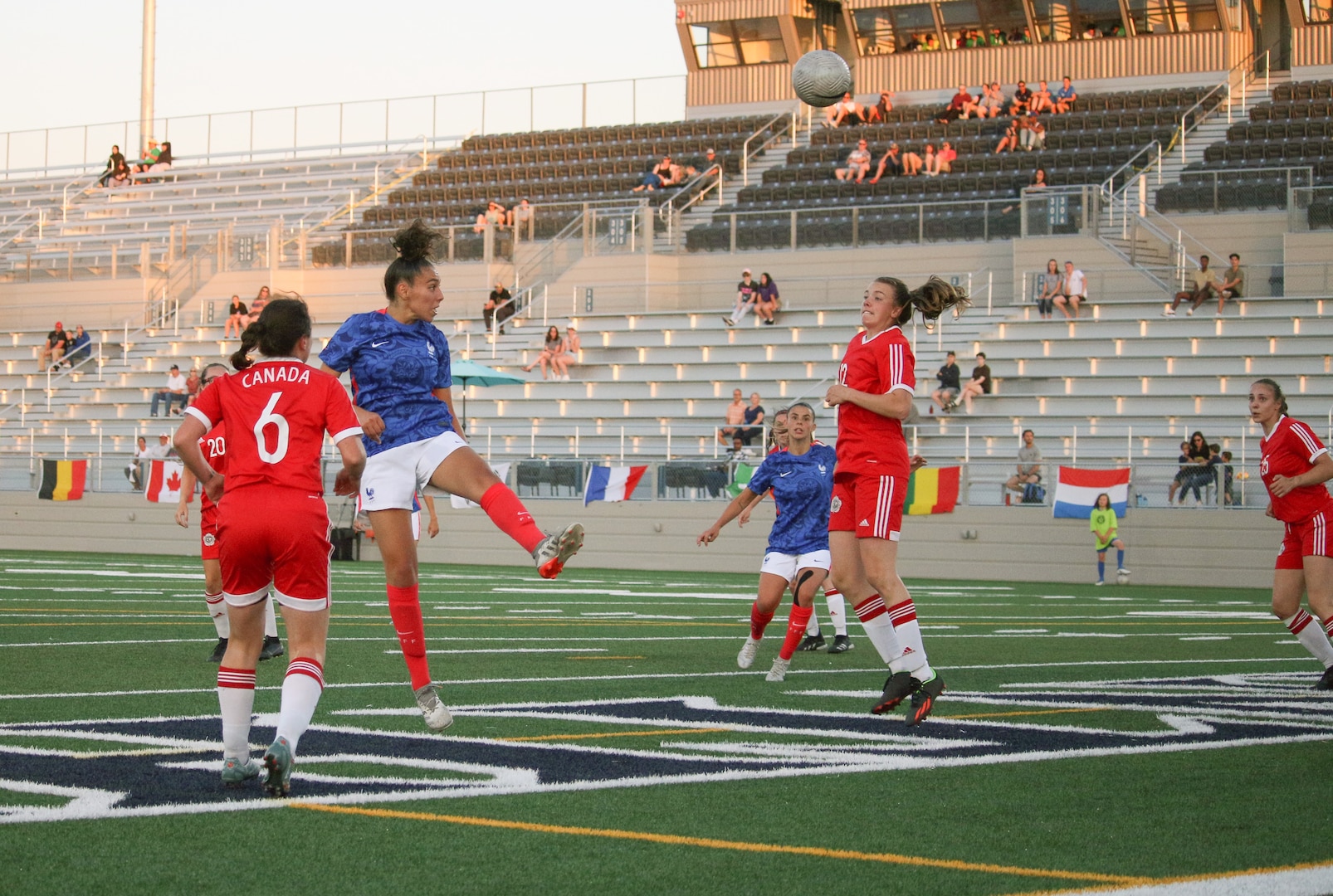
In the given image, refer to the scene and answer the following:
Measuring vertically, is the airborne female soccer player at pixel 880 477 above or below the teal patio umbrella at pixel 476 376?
below

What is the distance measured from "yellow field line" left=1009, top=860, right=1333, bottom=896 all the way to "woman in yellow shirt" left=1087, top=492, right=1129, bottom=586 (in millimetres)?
17218

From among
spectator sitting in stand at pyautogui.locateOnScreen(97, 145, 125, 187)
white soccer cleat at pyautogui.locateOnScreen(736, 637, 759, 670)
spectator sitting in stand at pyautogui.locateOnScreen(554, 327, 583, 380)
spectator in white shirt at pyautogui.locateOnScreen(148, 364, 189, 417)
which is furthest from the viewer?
spectator sitting in stand at pyautogui.locateOnScreen(97, 145, 125, 187)

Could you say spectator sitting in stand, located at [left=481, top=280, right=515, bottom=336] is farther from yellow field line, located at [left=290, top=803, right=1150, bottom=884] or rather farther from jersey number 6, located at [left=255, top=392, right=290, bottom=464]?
yellow field line, located at [left=290, top=803, right=1150, bottom=884]

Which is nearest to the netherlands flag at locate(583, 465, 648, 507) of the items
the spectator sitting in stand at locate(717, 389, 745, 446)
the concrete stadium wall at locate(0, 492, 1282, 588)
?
the concrete stadium wall at locate(0, 492, 1282, 588)

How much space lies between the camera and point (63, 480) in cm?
2712

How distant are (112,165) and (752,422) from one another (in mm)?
25597

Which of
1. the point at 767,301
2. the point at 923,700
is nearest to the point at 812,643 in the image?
the point at 923,700

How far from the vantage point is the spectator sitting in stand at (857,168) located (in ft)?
109

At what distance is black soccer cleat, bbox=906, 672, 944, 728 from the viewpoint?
24.4 ft

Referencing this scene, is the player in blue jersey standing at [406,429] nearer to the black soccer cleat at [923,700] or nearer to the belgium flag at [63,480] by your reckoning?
the black soccer cleat at [923,700]

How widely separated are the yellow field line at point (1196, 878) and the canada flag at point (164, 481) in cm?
2315

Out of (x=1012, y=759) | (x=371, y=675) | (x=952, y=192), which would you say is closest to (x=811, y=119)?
(x=952, y=192)

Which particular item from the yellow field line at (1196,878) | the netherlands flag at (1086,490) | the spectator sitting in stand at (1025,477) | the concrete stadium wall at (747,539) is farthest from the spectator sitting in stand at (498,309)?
the yellow field line at (1196,878)

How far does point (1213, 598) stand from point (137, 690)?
13.5 metres
